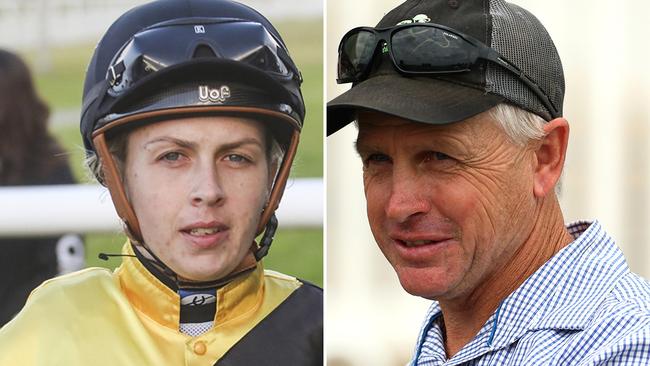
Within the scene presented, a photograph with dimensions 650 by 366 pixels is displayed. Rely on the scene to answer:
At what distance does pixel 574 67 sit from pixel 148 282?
2.27m

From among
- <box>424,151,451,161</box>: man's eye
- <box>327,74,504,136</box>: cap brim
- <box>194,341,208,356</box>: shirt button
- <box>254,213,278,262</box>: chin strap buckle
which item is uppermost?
<box>327,74,504,136</box>: cap brim

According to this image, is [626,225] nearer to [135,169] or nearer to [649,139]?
[649,139]

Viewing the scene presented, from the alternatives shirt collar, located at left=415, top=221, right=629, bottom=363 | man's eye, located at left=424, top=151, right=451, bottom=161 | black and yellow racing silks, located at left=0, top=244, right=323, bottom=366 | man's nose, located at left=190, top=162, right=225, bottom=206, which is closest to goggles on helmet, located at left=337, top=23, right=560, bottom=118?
man's eye, located at left=424, top=151, right=451, bottom=161

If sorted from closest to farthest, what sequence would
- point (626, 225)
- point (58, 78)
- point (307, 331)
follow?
point (58, 78)
point (307, 331)
point (626, 225)

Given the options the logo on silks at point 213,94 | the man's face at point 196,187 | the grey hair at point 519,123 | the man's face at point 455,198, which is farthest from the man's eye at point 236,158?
the grey hair at point 519,123

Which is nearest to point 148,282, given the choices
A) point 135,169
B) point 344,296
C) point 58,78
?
point 135,169

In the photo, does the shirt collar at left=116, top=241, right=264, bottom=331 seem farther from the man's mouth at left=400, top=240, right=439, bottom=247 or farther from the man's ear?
the man's ear

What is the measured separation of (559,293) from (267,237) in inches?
24.1

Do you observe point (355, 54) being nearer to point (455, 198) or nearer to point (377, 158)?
point (377, 158)

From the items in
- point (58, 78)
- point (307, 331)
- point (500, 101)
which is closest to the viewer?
point (500, 101)

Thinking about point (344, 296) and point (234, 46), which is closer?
point (234, 46)

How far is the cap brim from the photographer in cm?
170

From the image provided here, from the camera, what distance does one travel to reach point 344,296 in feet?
12.5

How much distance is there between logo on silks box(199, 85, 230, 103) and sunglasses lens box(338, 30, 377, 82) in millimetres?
219
